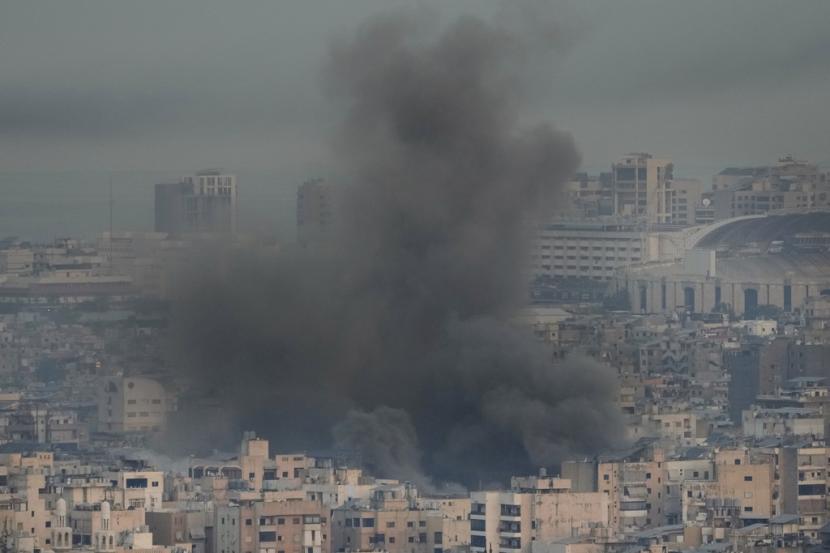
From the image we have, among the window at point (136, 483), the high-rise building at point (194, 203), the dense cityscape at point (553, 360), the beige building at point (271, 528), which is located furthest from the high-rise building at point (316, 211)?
the beige building at point (271, 528)

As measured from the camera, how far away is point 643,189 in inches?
3196

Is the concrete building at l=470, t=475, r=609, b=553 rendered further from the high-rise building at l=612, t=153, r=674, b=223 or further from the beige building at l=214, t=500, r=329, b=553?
the high-rise building at l=612, t=153, r=674, b=223

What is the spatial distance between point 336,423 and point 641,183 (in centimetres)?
3186

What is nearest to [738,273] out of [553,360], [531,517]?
[553,360]

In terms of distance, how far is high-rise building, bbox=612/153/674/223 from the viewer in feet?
259

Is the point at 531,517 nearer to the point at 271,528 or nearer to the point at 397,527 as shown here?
the point at 397,527

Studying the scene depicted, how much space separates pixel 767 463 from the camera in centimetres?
4403

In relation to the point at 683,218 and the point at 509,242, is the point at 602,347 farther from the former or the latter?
the point at 683,218

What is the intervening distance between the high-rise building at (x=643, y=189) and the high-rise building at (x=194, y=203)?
17062 mm

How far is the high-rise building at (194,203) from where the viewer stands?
61062 millimetres

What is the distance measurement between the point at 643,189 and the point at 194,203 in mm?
20292

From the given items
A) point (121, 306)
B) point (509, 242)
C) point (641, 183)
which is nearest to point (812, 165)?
point (641, 183)

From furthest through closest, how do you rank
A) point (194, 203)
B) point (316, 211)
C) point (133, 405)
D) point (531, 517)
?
point (194, 203) → point (316, 211) → point (133, 405) → point (531, 517)

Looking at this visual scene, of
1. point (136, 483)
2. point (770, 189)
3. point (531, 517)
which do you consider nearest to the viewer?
point (531, 517)
